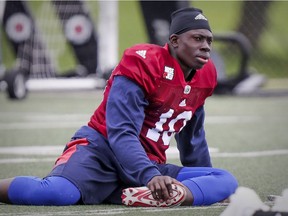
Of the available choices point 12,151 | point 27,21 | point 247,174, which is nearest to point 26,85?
point 27,21

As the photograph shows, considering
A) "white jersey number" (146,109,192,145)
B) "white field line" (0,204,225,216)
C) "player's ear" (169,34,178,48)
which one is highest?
"player's ear" (169,34,178,48)

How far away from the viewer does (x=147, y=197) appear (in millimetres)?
4379

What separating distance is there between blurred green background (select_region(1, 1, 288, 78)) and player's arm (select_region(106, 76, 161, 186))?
9.60m

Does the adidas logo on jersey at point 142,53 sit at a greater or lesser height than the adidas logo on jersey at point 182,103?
greater

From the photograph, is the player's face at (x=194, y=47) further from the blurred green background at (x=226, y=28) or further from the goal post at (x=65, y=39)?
the blurred green background at (x=226, y=28)

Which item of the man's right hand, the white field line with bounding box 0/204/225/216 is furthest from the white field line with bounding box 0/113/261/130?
the man's right hand

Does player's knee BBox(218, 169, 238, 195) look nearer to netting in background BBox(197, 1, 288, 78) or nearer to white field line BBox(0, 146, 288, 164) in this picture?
white field line BBox(0, 146, 288, 164)

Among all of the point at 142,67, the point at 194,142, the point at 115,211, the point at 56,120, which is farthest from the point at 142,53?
the point at 56,120

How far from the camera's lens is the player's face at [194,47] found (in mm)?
4695

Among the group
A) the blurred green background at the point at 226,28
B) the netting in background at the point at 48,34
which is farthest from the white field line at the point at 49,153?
the blurred green background at the point at 226,28

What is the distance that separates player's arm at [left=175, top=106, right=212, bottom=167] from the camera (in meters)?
5.09

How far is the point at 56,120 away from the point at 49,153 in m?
2.88

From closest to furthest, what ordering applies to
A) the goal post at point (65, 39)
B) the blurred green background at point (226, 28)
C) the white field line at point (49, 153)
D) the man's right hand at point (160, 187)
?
the man's right hand at point (160, 187) < the white field line at point (49, 153) < the goal post at point (65, 39) < the blurred green background at point (226, 28)

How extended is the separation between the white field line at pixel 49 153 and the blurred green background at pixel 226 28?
662cm
